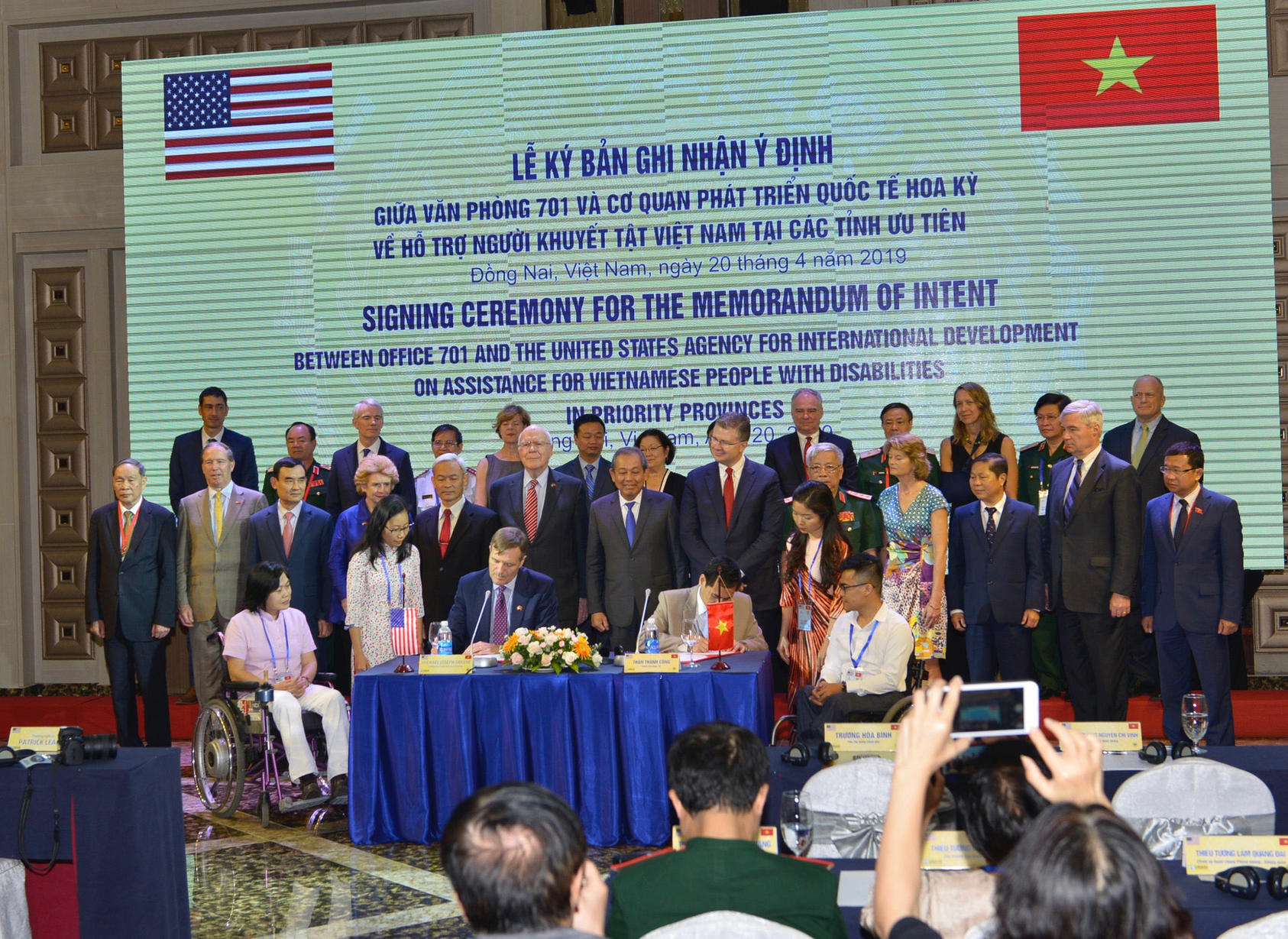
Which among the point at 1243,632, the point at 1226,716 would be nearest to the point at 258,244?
the point at 1226,716

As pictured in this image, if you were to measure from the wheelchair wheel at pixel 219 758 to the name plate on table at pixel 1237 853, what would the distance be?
417 cm

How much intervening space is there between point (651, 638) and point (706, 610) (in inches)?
10.9

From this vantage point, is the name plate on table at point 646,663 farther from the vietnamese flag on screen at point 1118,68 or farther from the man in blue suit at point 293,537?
the vietnamese flag on screen at point 1118,68

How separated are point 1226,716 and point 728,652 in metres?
2.41

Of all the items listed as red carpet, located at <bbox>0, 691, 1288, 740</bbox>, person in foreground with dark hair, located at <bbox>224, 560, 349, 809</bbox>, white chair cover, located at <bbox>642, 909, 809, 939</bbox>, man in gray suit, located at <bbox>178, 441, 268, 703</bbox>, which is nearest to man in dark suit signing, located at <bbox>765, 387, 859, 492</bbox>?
red carpet, located at <bbox>0, 691, 1288, 740</bbox>

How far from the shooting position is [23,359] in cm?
967

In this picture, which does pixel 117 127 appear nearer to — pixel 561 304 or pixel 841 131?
pixel 561 304

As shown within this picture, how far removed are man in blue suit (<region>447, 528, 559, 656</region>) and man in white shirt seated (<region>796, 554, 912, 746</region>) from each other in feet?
4.19

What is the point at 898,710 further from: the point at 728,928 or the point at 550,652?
the point at 728,928

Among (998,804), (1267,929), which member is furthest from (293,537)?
(1267,929)

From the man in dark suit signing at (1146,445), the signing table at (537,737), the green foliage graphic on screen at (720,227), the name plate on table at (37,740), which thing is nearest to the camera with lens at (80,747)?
the name plate on table at (37,740)

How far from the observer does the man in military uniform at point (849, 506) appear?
6.08 m

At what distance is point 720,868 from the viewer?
213 centimetres

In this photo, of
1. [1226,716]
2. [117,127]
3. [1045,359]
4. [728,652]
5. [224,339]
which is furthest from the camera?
[117,127]
